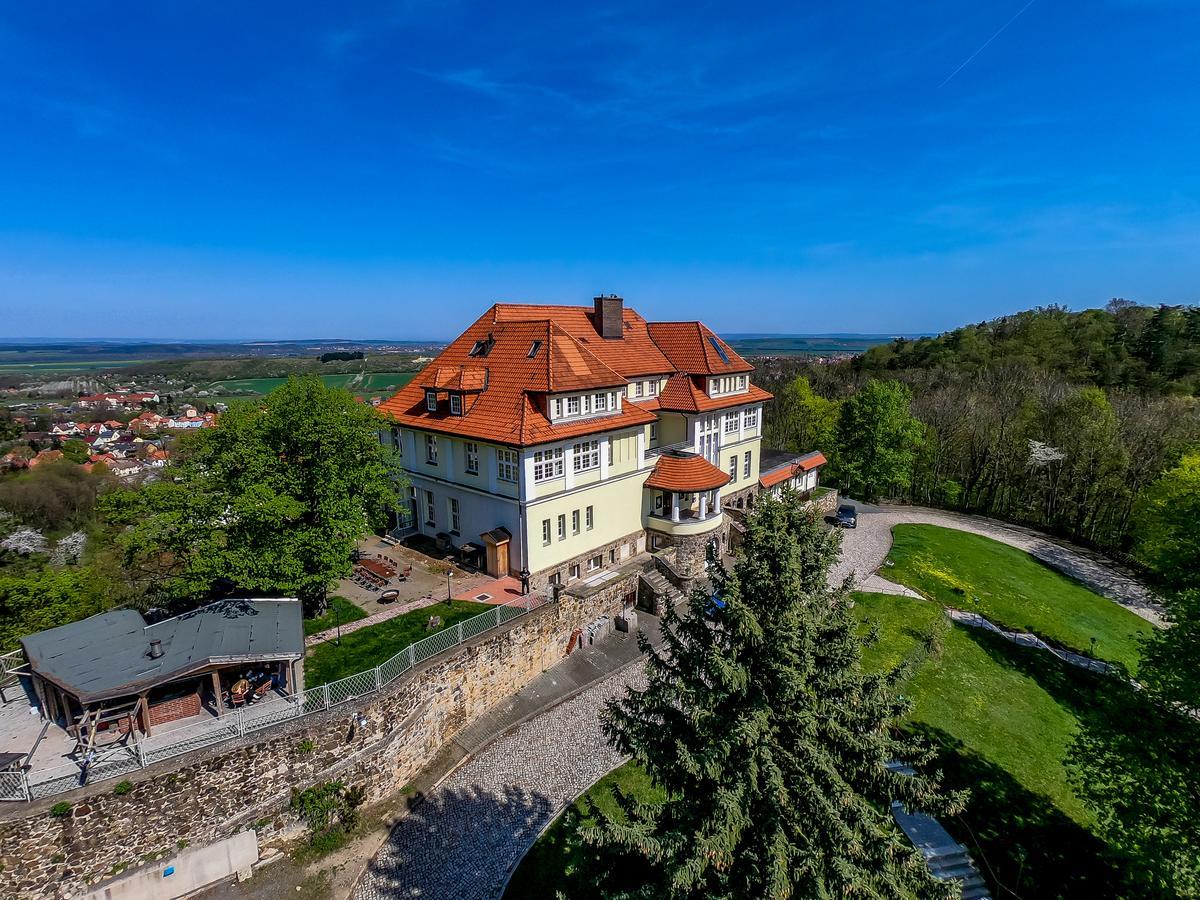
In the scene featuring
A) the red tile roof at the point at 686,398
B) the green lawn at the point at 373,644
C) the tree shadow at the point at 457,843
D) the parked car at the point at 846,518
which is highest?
the red tile roof at the point at 686,398

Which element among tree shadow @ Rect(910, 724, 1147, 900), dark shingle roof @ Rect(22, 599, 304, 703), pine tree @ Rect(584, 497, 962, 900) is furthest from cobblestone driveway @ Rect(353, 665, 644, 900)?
tree shadow @ Rect(910, 724, 1147, 900)

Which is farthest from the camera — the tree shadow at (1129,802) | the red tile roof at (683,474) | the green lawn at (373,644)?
the red tile roof at (683,474)

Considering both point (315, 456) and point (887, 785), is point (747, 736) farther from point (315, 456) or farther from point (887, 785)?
point (315, 456)

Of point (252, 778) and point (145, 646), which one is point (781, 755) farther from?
point (145, 646)

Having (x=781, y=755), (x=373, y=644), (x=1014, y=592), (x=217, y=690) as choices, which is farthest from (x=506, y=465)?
(x=1014, y=592)

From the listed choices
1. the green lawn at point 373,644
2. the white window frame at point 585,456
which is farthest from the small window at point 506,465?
the green lawn at point 373,644

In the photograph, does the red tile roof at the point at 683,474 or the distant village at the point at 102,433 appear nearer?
the red tile roof at the point at 683,474

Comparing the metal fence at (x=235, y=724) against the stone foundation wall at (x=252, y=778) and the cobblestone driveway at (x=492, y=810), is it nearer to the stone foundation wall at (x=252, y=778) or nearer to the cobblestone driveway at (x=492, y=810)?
the stone foundation wall at (x=252, y=778)
